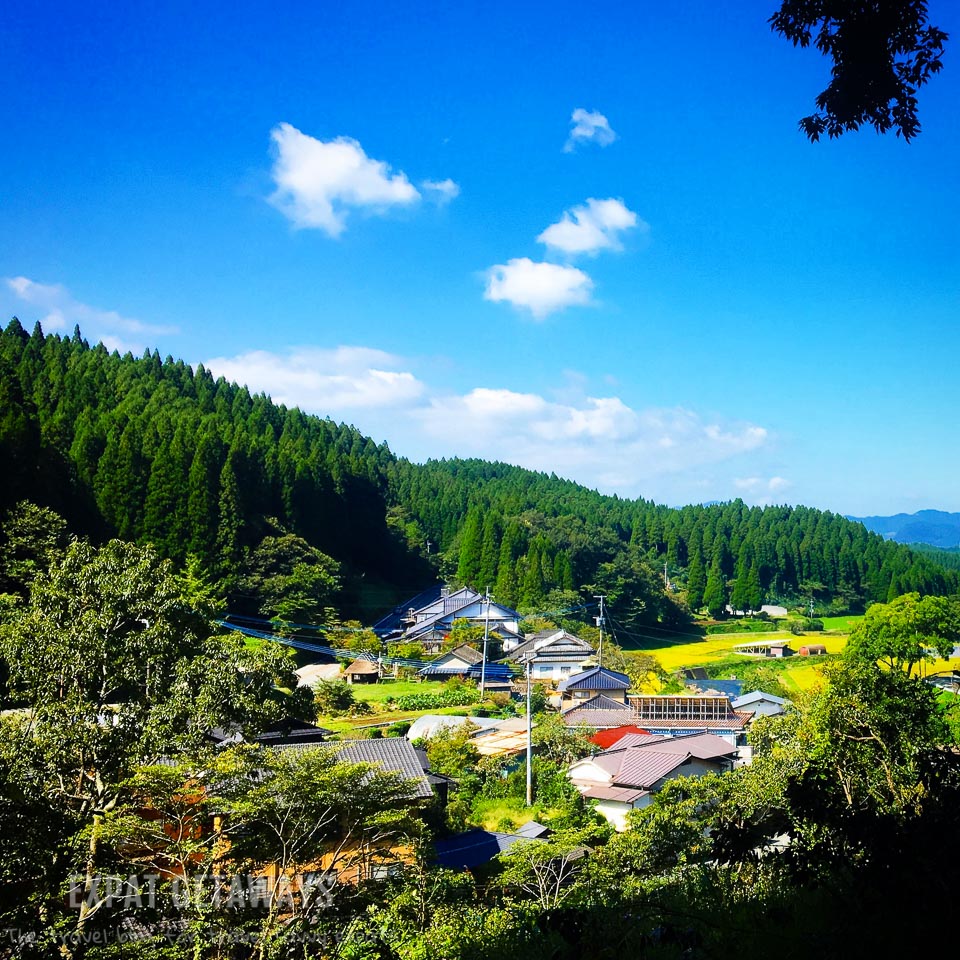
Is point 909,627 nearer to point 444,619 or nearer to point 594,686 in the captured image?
point 594,686

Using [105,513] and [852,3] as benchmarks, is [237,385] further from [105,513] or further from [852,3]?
[852,3]

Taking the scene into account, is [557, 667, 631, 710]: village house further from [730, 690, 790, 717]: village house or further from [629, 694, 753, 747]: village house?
[629, 694, 753, 747]: village house

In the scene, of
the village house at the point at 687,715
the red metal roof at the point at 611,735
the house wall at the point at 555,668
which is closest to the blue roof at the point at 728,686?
the house wall at the point at 555,668

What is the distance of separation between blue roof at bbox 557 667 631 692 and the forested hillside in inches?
526

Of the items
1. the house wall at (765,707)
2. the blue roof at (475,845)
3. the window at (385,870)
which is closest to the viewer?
the window at (385,870)

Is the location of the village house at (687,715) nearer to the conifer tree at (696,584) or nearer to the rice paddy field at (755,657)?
the rice paddy field at (755,657)

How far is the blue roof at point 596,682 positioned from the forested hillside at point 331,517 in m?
13.4

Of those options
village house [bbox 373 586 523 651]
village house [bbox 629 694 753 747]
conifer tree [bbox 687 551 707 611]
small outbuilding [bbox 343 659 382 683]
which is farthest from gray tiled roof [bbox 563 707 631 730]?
conifer tree [bbox 687 551 707 611]

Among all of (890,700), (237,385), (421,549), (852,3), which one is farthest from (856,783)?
(237,385)

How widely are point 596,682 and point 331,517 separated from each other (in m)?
26.1

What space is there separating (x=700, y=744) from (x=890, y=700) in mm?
7798

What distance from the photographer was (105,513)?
35.5 metres

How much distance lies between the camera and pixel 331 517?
171 ft

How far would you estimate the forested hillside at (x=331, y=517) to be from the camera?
36094mm
